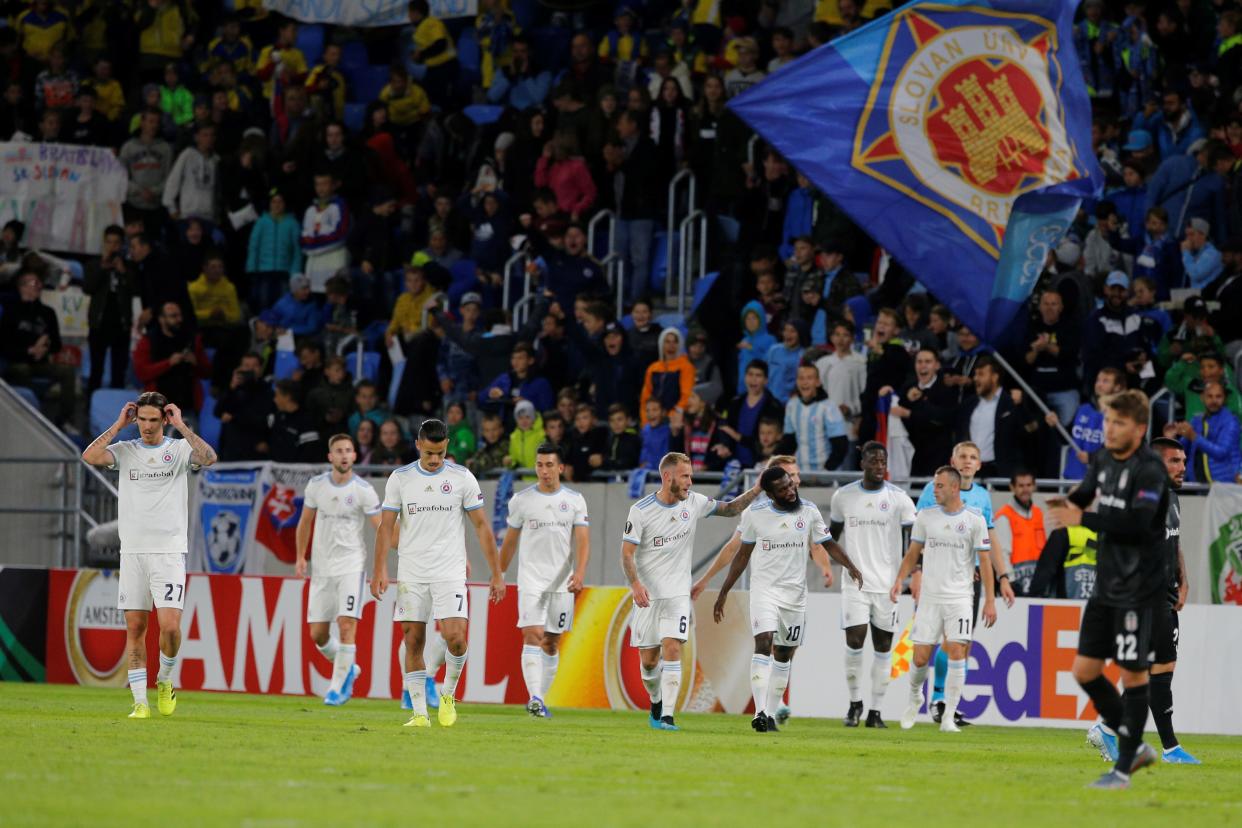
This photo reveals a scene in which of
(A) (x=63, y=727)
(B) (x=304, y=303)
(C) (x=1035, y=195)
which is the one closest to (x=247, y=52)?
(B) (x=304, y=303)

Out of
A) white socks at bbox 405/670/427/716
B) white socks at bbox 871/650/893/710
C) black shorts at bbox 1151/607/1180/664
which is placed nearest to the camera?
black shorts at bbox 1151/607/1180/664

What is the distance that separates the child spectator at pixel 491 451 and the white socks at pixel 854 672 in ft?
20.4

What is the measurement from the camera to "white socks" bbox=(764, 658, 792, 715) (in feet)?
59.1

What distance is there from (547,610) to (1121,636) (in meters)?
8.48

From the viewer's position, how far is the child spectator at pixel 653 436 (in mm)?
23797

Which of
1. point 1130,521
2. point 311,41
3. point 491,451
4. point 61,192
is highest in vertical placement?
point 311,41

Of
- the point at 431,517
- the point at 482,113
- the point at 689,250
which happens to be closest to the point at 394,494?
the point at 431,517

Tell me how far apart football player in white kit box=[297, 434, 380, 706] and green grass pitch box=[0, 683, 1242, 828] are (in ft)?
6.77

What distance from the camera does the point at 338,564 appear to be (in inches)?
816

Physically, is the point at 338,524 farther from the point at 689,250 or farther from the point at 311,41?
the point at 311,41

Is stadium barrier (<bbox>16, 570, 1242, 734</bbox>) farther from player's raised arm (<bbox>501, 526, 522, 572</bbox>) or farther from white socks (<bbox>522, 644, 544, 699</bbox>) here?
player's raised arm (<bbox>501, 526, 522, 572</bbox>)

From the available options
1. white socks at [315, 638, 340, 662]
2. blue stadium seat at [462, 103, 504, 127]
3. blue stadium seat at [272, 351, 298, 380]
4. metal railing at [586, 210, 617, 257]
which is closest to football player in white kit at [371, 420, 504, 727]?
white socks at [315, 638, 340, 662]

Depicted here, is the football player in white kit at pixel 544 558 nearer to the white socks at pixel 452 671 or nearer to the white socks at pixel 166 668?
the white socks at pixel 452 671

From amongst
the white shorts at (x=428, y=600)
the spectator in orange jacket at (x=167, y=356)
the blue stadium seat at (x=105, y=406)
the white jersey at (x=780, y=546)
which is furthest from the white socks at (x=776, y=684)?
the blue stadium seat at (x=105, y=406)
